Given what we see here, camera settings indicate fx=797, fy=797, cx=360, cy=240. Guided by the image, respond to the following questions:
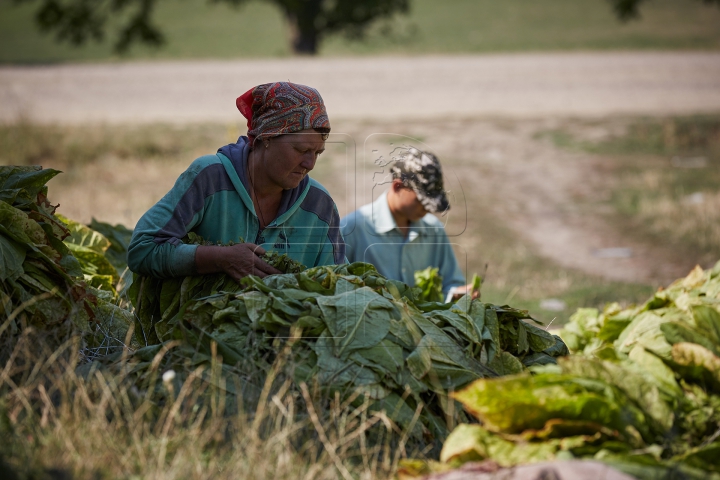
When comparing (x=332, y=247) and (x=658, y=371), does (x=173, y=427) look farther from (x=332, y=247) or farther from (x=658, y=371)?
(x=658, y=371)

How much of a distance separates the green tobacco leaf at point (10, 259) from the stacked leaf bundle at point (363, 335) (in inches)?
24.5

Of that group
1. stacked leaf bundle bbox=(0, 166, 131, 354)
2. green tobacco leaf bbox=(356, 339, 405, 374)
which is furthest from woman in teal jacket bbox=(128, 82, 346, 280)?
green tobacco leaf bbox=(356, 339, 405, 374)

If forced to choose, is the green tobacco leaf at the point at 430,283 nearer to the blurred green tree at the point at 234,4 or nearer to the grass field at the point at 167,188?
the grass field at the point at 167,188

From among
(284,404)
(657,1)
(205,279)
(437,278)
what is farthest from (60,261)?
(657,1)

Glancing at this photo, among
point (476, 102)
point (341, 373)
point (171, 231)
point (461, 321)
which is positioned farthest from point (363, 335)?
point (476, 102)

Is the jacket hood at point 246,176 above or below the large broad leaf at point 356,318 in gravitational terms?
above

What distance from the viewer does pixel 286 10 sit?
90.6ft

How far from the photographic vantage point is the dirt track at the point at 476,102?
11422 mm

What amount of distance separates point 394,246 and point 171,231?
2366 millimetres

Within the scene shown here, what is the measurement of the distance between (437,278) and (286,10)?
2406cm

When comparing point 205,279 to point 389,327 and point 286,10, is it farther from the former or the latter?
point 286,10

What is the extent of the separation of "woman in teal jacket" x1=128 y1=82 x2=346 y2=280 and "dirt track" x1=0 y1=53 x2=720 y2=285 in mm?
5716

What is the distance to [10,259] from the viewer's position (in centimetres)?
330

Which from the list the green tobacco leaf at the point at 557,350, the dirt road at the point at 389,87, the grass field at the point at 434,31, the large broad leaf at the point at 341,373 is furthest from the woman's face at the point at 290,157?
the grass field at the point at 434,31
